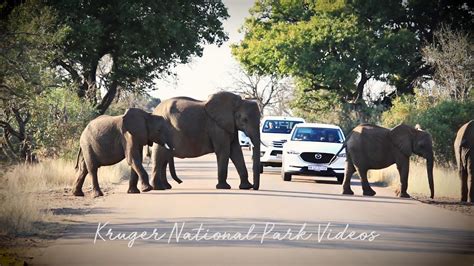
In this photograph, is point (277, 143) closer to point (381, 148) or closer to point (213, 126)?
point (213, 126)

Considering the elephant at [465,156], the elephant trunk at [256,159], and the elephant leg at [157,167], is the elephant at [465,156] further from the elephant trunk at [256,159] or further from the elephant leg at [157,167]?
the elephant leg at [157,167]

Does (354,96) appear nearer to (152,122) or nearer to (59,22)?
(59,22)

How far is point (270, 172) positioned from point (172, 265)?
2586 cm

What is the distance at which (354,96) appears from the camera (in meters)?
59.7

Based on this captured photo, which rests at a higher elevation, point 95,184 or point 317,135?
point 317,135

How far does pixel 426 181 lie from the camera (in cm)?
Answer: 3055

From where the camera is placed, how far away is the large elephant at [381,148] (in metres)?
27.6

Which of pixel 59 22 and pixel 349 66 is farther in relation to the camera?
pixel 349 66

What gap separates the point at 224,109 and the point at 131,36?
15299mm

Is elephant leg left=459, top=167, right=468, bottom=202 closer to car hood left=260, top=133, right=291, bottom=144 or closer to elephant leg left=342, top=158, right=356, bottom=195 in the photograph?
elephant leg left=342, top=158, right=356, bottom=195

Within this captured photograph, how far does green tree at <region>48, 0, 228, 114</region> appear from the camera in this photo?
42250 millimetres

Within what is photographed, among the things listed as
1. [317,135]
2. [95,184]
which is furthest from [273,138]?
[95,184]

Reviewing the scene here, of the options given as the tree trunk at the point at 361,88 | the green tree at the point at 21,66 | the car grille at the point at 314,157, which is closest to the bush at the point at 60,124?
the green tree at the point at 21,66

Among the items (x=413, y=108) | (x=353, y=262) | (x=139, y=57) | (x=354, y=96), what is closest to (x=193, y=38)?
(x=139, y=57)
